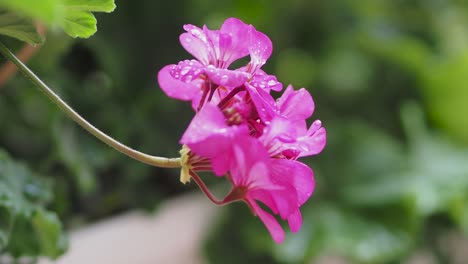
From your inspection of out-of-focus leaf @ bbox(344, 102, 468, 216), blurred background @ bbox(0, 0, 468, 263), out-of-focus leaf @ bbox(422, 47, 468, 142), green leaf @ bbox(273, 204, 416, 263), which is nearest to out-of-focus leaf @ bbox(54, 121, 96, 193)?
blurred background @ bbox(0, 0, 468, 263)

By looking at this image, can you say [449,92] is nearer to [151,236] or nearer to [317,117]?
[317,117]

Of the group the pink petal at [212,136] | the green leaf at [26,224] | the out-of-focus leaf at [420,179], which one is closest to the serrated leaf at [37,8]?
the pink petal at [212,136]

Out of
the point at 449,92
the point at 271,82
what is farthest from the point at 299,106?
the point at 449,92

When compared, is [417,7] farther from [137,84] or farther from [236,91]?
[236,91]

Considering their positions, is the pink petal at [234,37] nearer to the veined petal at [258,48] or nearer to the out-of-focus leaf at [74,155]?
the veined petal at [258,48]

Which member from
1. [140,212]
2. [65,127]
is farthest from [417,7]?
[65,127]

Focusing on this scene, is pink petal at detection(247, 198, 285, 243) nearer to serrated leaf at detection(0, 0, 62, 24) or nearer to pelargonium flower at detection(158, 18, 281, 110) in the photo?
pelargonium flower at detection(158, 18, 281, 110)
